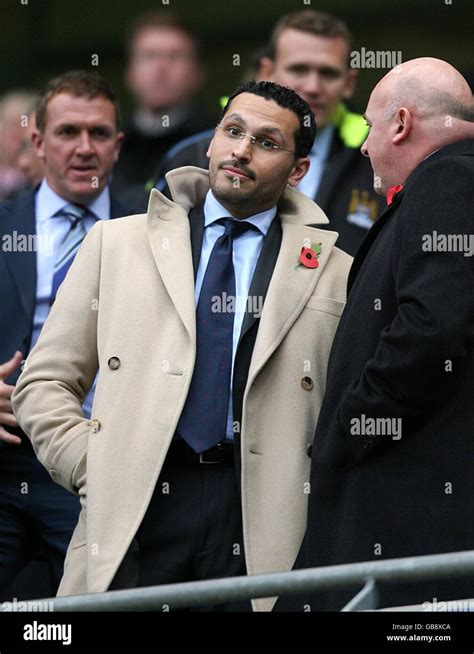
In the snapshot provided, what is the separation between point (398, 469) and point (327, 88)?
3.05 meters

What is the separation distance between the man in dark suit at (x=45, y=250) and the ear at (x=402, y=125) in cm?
170

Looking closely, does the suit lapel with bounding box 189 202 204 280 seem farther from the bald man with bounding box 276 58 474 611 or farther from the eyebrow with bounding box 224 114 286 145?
the bald man with bounding box 276 58 474 611

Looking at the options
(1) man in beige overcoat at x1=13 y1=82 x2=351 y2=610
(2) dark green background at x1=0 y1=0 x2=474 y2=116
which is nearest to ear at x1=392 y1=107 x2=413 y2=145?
(1) man in beige overcoat at x1=13 y1=82 x2=351 y2=610

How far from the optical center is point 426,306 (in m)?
4.07

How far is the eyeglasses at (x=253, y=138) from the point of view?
4867 millimetres

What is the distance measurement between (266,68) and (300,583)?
406 cm

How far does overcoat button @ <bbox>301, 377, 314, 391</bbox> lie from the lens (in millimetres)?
4637

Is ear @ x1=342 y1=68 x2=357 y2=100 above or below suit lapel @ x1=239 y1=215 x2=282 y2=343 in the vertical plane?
above

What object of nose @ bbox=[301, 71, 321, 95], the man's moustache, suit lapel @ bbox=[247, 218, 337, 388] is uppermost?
nose @ bbox=[301, 71, 321, 95]

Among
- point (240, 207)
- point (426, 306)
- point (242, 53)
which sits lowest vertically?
point (426, 306)

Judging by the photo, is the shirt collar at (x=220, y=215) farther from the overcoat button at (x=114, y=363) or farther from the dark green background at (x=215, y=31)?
the dark green background at (x=215, y=31)

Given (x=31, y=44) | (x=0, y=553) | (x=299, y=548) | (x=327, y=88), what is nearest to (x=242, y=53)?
(x=31, y=44)

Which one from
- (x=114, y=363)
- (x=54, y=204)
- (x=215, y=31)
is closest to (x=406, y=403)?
(x=114, y=363)

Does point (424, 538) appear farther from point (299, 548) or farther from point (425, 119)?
point (425, 119)
